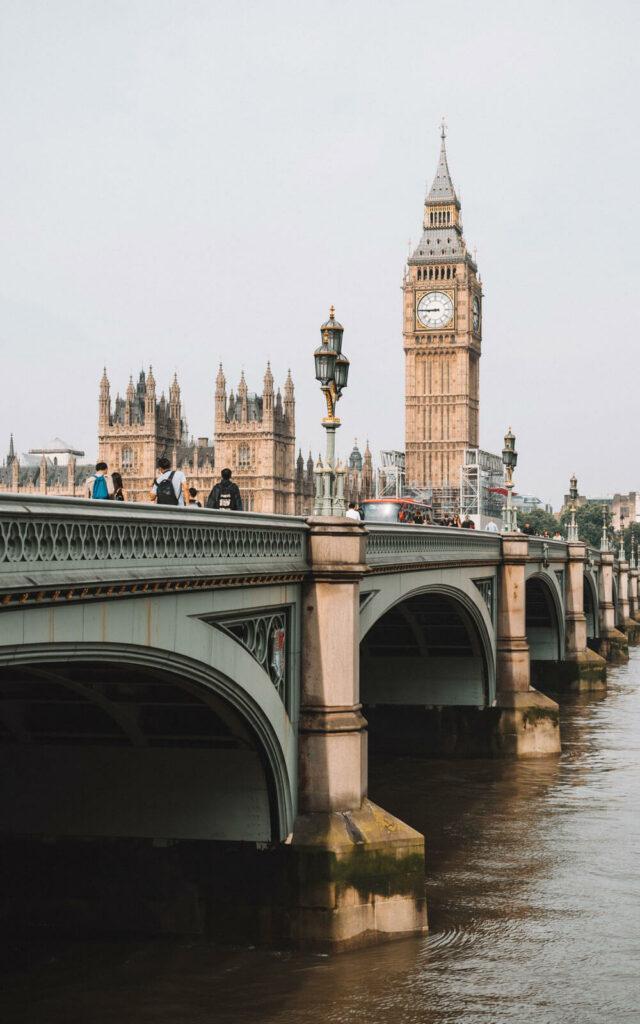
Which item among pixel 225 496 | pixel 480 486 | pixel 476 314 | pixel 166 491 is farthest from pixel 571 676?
pixel 476 314

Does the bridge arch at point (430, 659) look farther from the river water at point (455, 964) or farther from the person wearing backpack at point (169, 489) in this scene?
the person wearing backpack at point (169, 489)

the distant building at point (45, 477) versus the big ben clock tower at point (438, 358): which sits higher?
the big ben clock tower at point (438, 358)

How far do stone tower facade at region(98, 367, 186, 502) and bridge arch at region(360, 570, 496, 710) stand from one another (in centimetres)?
8929

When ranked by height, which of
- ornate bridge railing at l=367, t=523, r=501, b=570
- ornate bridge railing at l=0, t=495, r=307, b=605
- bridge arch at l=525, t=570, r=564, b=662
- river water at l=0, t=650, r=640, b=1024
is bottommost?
river water at l=0, t=650, r=640, b=1024

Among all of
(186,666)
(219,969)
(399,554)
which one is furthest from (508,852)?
(186,666)

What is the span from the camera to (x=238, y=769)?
50.8 ft

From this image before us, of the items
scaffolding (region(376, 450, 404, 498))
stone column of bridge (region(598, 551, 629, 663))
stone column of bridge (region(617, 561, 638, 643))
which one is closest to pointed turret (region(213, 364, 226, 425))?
scaffolding (region(376, 450, 404, 498))

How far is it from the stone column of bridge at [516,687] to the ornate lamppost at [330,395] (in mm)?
15290

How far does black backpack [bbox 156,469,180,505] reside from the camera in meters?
14.3

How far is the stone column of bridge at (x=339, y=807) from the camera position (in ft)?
49.1

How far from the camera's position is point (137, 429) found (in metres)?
120

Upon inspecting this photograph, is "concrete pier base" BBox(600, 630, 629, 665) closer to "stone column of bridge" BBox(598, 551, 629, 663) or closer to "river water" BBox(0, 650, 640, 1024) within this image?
"stone column of bridge" BBox(598, 551, 629, 663)

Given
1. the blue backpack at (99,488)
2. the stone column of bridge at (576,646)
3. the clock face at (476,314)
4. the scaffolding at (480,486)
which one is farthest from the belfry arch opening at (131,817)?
the clock face at (476,314)

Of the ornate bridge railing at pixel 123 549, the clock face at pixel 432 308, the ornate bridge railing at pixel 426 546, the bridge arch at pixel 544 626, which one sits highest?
the clock face at pixel 432 308
